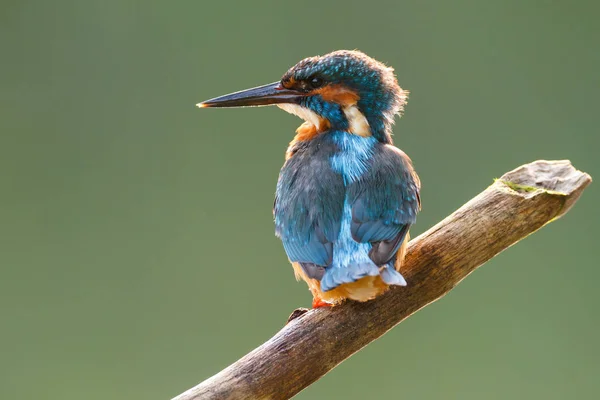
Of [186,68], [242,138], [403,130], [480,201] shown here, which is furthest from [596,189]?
[480,201]

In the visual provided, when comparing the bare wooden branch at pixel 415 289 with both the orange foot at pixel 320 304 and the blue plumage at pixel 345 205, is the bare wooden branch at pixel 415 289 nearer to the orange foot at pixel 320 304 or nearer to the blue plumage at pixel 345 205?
the orange foot at pixel 320 304

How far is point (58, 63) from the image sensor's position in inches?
188

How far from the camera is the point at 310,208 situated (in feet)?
7.86

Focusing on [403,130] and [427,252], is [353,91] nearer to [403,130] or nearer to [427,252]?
[427,252]

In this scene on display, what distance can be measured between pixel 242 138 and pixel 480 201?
98.3 inches

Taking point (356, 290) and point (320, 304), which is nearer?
point (356, 290)

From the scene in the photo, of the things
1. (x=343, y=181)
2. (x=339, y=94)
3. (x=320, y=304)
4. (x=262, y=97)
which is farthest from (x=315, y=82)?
(x=320, y=304)

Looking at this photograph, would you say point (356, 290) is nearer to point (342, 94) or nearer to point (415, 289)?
point (415, 289)

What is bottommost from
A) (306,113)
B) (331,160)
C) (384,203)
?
(384,203)

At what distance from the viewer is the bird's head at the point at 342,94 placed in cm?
258

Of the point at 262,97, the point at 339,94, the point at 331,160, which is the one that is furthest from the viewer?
the point at 262,97

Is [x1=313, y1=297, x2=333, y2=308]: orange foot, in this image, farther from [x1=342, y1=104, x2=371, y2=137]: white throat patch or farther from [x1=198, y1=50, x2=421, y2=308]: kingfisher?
[x1=342, y1=104, x2=371, y2=137]: white throat patch

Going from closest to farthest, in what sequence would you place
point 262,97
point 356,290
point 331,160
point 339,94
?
point 356,290
point 331,160
point 339,94
point 262,97

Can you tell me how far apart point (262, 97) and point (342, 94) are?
264 mm
